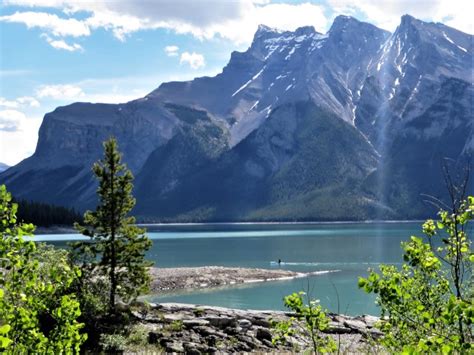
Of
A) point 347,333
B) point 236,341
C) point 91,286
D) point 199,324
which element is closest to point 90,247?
point 91,286

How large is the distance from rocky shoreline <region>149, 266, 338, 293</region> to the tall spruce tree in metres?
33.1

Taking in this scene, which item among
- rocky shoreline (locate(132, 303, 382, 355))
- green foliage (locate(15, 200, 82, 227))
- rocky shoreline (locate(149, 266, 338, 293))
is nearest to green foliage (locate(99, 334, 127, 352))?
rocky shoreline (locate(132, 303, 382, 355))

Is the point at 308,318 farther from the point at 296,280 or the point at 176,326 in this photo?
the point at 296,280

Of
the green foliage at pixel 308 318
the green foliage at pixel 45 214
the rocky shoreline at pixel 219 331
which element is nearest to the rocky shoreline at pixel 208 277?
the rocky shoreline at pixel 219 331

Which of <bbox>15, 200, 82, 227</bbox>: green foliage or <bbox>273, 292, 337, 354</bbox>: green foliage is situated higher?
<bbox>273, 292, 337, 354</bbox>: green foliage

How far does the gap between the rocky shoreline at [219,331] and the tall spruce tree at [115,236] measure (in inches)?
74.5

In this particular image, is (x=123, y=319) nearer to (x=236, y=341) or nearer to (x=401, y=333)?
(x=236, y=341)

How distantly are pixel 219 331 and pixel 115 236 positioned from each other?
30.4 feet

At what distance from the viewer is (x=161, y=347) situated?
96.0ft

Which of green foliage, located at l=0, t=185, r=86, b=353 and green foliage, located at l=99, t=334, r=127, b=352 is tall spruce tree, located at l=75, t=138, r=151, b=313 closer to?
green foliage, located at l=99, t=334, r=127, b=352

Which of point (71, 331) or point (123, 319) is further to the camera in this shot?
point (123, 319)

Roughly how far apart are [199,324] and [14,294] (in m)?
24.3

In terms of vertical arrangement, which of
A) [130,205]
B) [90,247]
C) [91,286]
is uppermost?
[130,205]

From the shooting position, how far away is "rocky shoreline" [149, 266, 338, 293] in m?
72.7
